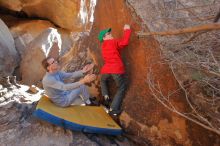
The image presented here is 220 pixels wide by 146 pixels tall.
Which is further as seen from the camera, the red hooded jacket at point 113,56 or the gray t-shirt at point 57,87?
the red hooded jacket at point 113,56

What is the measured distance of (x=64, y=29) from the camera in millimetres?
13875

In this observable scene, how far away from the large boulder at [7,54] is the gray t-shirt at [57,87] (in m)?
3.78

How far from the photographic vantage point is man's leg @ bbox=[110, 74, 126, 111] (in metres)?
5.88

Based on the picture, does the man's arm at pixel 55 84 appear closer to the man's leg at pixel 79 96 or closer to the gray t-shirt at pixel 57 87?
the gray t-shirt at pixel 57 87

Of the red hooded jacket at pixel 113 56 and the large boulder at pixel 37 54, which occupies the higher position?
the red hooded jacket at pixel 113 56

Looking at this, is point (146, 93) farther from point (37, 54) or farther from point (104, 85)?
point (37, 54)

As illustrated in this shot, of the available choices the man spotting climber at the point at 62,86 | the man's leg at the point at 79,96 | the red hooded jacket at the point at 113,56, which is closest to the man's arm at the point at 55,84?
the man spotting climber at the point at 62,86

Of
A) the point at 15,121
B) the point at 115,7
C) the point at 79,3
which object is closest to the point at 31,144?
the point at 15,121

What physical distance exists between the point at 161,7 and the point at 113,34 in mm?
953

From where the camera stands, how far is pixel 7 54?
10336 millimetres

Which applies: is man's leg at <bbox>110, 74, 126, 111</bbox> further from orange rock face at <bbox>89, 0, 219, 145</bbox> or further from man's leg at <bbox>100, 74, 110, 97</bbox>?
man's leg at <bbox>100, 74, 110, 97</bbox>

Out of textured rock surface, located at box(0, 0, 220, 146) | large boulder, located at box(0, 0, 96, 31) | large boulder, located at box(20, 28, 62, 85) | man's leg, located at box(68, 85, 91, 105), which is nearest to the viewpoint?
textured rock surface, located at box(0, 0, 220, 146)

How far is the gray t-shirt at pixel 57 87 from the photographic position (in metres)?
5.62

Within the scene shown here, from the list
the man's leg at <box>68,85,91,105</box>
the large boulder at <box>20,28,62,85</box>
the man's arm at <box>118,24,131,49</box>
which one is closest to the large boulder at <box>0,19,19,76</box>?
the large boulder at <box>20,28,62,85</box>
